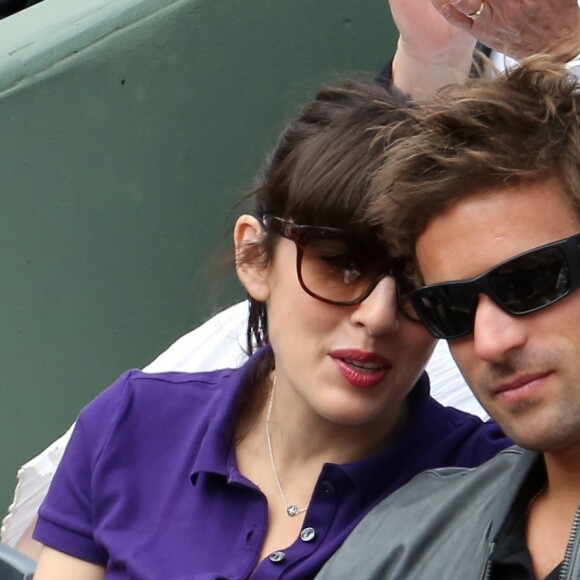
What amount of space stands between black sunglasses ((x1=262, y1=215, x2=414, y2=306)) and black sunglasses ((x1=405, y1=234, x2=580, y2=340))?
11.6 inches

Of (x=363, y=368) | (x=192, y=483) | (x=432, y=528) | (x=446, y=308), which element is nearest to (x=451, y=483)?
(x=432, y=528)

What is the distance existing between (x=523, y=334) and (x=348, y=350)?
0.42m

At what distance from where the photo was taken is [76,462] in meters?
1.90

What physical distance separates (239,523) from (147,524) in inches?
6.1

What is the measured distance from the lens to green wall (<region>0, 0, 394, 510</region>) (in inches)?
110

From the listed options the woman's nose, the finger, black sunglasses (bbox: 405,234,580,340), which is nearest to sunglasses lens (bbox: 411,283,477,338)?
black sunglasses (bbox: 405,234,580,340)

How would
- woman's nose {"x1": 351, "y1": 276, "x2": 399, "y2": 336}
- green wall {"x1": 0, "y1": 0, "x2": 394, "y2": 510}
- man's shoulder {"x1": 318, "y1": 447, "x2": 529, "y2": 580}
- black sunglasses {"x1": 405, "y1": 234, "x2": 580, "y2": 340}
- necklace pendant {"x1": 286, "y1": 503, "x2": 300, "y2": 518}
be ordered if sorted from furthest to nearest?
green wall {"x1": 0, "y1": 0, "x2": 394, "y2": 510}, necklace pendant {"x1": 286, "y1": 503, "x2": 300, "y2": 518}, woman's nose {"x1": 351, "y1": 276, "x2": 399, "y2": 336}, man's shoulder {"x1": 318, "y1": 447, "x2": 529, "y2": 580}, black sunglasses {"x1": 405, "y1": 234, "x2": 580, "y2": 340}

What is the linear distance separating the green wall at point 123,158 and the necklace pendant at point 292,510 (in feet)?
3.65

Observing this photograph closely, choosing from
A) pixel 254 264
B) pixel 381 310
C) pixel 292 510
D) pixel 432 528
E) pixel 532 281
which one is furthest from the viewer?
pixel 254 264

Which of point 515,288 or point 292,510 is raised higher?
point 515,288

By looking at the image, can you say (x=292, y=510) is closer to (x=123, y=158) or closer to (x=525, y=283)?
(x=525, y=283)

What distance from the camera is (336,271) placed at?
164 centimetres

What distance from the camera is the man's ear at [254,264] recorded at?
1.82 m

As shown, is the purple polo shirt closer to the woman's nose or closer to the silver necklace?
the silver necklace
